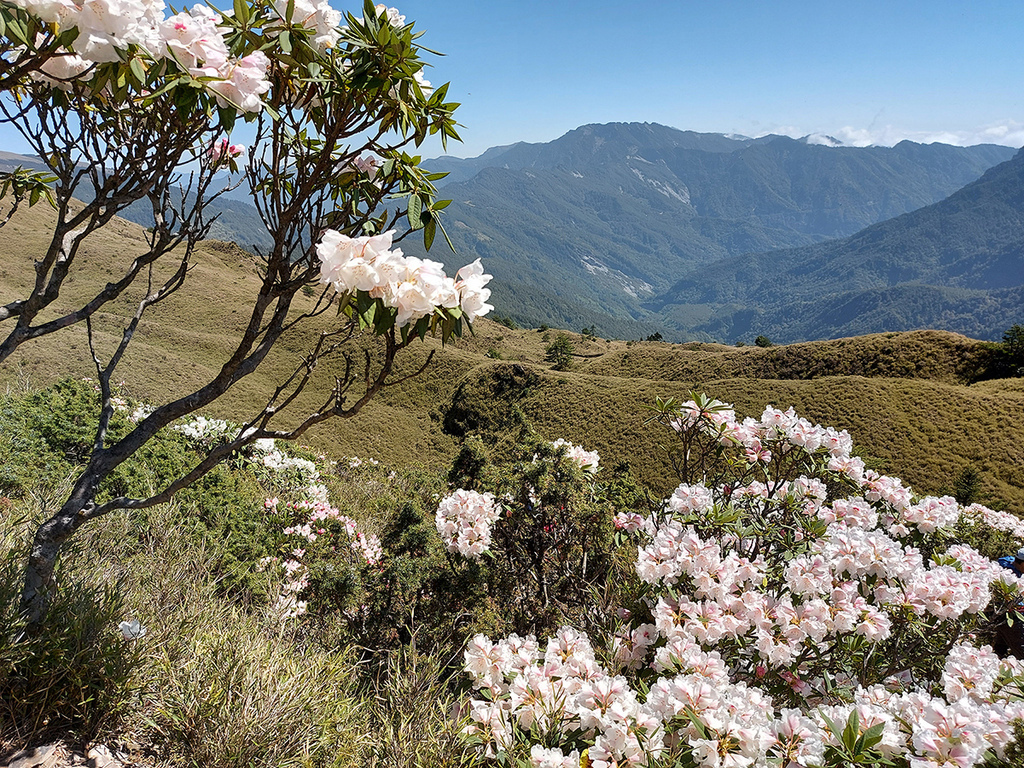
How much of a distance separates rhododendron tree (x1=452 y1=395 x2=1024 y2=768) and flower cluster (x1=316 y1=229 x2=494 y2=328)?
1624mm

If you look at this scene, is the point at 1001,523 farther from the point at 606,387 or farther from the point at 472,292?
the point at 606,387

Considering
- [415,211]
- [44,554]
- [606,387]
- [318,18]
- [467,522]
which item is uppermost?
[318,18]

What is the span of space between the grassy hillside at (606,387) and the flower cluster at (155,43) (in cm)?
1821

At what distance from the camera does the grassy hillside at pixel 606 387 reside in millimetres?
26422

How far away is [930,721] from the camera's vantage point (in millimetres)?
1657

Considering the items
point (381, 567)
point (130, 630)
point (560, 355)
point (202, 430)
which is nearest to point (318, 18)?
point (130, 630)

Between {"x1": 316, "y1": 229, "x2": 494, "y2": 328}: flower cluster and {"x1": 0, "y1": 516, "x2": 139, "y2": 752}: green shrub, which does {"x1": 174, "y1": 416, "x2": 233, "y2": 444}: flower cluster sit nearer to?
{"x1": 0, "y1": 516, "x2": 139, "y2": 752}: green shrub

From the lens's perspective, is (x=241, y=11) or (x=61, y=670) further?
(x=61, y=670)

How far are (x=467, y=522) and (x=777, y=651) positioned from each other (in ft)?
7.56

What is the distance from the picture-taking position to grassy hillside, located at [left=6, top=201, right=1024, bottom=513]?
2642 centimetres

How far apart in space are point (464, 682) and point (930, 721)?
2538 millimetres

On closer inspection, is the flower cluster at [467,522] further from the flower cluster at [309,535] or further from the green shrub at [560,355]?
the green shrub at [560,355]

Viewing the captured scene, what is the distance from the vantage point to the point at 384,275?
159 centimetres

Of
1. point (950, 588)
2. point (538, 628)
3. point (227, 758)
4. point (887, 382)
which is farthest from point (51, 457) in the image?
point (887, 382)
